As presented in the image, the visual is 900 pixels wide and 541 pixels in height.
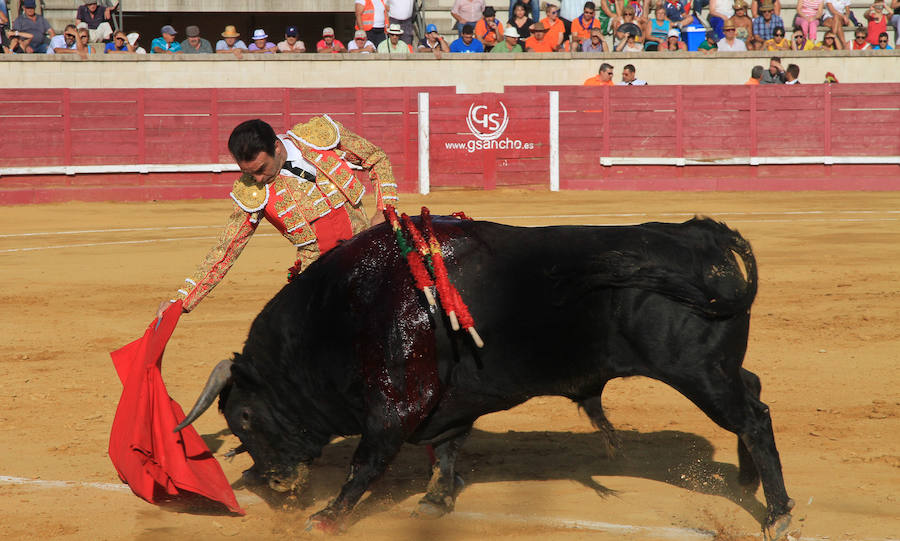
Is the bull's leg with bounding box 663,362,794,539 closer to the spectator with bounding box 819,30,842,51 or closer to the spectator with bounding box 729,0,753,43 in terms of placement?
the spectator with bounding box 729,0,753,43

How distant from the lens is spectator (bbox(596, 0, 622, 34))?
49.6ft

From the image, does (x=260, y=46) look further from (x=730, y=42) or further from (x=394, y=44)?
(x=730, y=42)

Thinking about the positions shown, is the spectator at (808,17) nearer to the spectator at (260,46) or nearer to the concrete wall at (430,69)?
the concrete wall at (430,69)

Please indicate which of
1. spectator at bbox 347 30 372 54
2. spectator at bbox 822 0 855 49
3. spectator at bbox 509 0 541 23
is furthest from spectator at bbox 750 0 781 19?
spectator at bbox 347 30 372 54

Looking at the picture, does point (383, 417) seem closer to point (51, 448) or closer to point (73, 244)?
point (51, 448)

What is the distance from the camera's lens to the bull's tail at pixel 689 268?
285 cm

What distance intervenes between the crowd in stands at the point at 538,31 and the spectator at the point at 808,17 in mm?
16

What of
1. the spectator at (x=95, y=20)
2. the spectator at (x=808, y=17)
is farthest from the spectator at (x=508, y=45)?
the spectator at (x=95, y=20)

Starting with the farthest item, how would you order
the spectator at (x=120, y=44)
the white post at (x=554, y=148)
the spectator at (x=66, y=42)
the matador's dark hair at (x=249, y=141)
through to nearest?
the spectator at (x=120, y=44) < the spectator at (x=66, y=42) < the white post at (x=554, y=148) < the matador's dark hair at (x=249, y=141)

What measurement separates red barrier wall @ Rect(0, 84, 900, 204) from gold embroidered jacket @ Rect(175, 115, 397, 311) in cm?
1000

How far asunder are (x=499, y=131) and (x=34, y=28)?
6.51m

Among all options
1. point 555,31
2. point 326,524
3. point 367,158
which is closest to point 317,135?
point 367,158

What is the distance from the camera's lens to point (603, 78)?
→ 13.8m

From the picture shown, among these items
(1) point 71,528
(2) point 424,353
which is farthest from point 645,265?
(1) point 71,528
